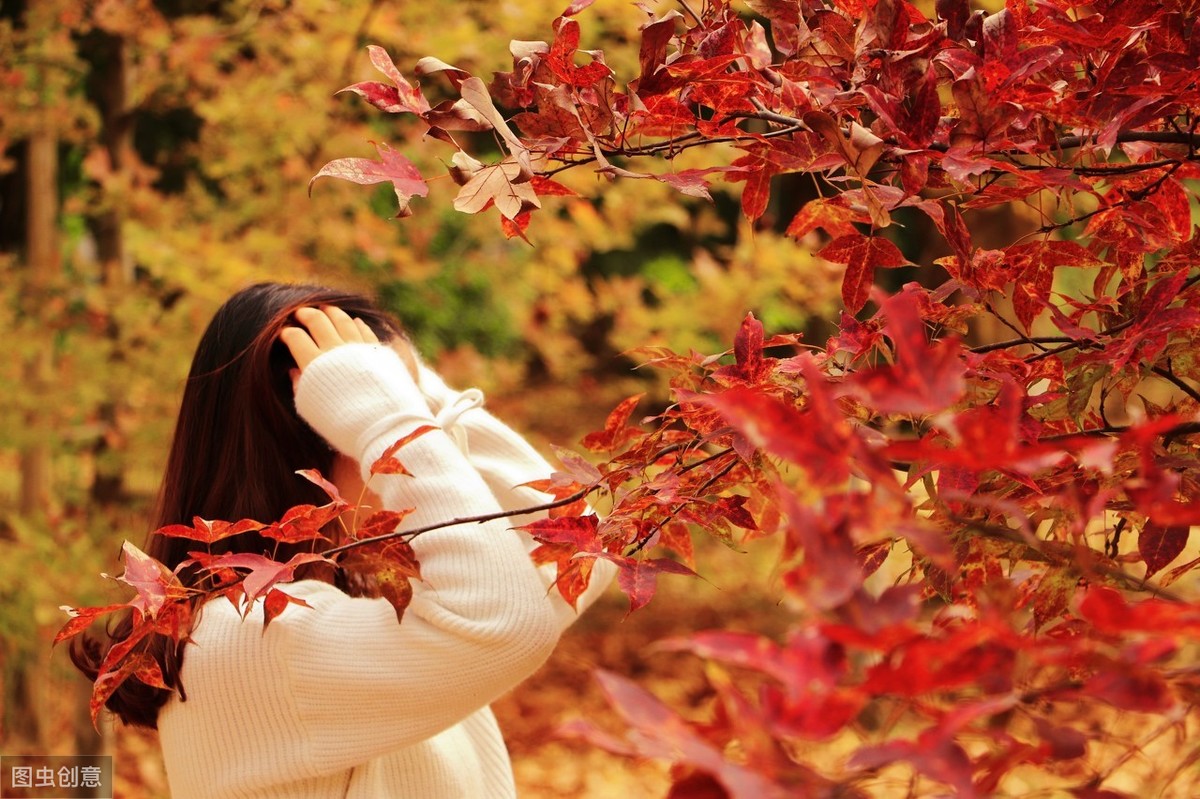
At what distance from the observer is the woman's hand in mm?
1352

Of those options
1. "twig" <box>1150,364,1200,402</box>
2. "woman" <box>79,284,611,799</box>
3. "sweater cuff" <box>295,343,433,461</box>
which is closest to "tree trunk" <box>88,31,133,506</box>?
"woman" <box>79,284,611,799</box>

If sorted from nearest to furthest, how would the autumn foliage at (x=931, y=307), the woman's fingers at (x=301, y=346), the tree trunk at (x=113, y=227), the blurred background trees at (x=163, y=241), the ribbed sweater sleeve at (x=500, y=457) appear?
the autumn foliage at (x=931, y=307) < the woman's fingers at (x=301, y=346) < the ribbed sweater sleeve at (x=500, y=457) < the blurred background trees at (x=163, y=241) < the tree trunk at (x=113, y=227)

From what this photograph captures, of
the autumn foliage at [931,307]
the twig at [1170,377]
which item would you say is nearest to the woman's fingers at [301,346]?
the autumn foliage at [931,307]

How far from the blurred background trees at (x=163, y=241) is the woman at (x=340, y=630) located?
59.3 inches

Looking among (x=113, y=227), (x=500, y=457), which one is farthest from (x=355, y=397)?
(x=113, y=227)

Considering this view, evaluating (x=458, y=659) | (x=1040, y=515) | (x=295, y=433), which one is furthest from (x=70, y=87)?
(x=1040, y=515)

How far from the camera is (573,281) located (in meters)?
4.39

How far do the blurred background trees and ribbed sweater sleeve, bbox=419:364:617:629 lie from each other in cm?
135

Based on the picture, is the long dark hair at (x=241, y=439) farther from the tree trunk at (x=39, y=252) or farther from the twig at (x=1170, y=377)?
the tree trunk at (x=39, y=252)

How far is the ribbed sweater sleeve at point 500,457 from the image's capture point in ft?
5.01

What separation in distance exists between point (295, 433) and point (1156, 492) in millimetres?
1136

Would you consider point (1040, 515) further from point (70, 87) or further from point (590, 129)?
point (70, 87)

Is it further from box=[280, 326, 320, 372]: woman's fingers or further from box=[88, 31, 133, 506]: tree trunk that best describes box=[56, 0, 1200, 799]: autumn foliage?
Answer: box=[88, 31, 133, 506]: tree trunk

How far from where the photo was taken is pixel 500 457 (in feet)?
5.28
